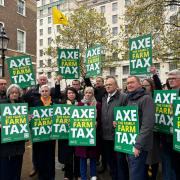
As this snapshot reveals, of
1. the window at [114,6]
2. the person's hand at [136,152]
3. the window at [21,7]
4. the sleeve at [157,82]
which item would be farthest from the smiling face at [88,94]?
the window at [114,6]

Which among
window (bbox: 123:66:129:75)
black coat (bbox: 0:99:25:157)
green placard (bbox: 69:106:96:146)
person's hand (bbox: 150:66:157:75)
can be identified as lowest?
black coat (bbox: 0:99:25:157)

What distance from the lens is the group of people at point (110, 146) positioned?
4.27 m

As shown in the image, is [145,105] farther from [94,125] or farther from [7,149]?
[7,149]

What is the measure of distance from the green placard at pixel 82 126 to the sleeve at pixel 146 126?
3.81ft

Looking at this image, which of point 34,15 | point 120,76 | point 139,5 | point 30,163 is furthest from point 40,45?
point 30,163

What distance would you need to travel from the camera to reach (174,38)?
16.6 m

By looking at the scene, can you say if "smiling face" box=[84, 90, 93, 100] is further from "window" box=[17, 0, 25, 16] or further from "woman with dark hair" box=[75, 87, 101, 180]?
"window" box=[17, 0, 25, 16]

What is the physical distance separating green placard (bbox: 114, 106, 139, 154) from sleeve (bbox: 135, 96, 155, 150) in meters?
0.11

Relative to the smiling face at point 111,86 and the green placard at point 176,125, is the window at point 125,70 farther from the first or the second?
the green placard at point 176,125

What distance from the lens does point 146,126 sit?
13.7 feet

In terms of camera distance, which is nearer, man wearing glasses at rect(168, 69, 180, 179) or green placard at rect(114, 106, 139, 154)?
green placard at rect(114, 106, 139, 154)

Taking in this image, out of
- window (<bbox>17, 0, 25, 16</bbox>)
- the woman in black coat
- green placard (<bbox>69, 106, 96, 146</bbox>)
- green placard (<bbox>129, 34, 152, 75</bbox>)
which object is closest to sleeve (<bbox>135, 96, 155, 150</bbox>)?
green placard (<bbox>69, 106, 96, 146</bbox>)

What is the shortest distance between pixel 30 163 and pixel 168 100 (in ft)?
13.4

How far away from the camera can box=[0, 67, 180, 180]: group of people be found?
14.0 feet
